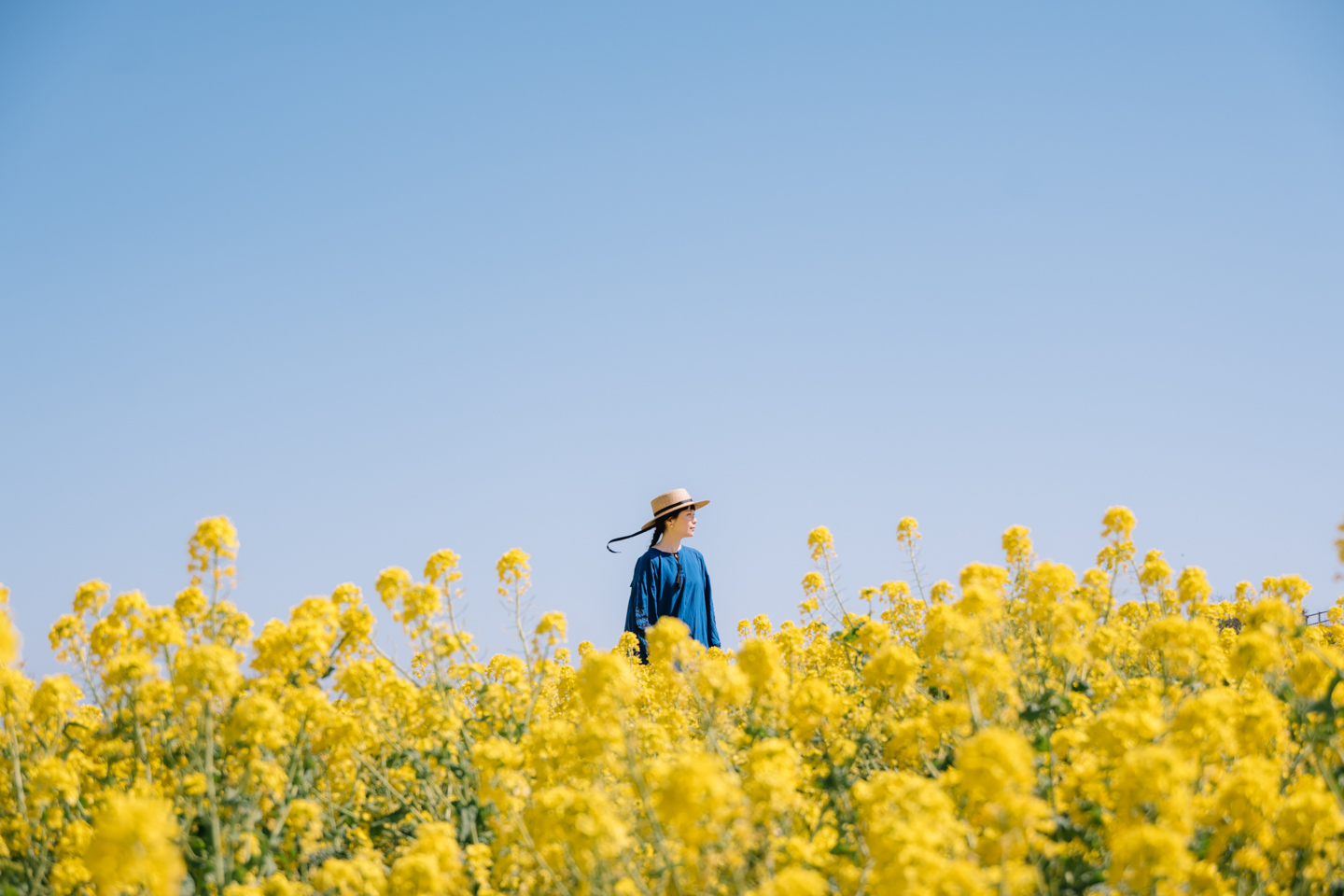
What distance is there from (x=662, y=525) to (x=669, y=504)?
0.79 feet

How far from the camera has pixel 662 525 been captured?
29.1ft

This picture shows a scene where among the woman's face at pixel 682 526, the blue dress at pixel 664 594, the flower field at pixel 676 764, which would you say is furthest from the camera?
the woman's face at pixel 682 526

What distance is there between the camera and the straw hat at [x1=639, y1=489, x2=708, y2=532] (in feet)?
28.6

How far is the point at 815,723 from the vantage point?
3.44m

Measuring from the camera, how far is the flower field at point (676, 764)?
2311 mm

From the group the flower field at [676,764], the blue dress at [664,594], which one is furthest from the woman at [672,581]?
the flower field at [676,764]

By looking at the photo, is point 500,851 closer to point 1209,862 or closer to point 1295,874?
point 1209,862

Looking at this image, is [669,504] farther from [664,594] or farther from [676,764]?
[676,764]

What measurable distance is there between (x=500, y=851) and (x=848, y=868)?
4.07 feet

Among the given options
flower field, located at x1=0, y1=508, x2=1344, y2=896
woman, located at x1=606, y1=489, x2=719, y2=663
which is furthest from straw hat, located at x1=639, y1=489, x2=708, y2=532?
flower field, located at x1=0, y1=508, x2=1344, y2=896

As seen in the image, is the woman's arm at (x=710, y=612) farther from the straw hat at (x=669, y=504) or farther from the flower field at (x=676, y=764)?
the flower field at (x=676, y=764)

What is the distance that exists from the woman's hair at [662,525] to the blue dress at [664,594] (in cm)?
28

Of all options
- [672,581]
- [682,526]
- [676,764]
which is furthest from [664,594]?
[676,764]

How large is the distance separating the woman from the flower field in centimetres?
330
